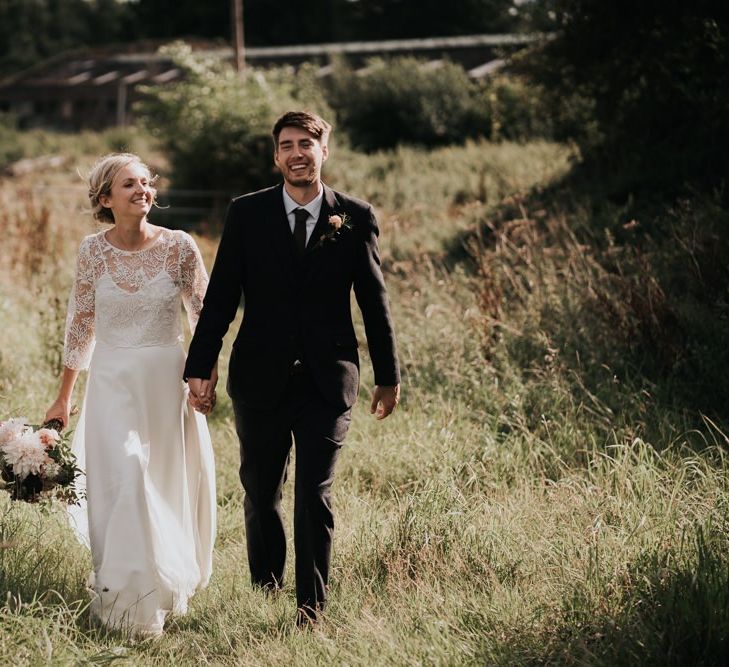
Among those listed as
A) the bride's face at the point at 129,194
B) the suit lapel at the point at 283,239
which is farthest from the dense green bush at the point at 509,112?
the suit lapel at the point at 283,239

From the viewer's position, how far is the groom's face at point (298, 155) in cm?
419

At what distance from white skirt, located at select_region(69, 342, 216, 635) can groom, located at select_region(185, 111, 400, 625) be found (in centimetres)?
35

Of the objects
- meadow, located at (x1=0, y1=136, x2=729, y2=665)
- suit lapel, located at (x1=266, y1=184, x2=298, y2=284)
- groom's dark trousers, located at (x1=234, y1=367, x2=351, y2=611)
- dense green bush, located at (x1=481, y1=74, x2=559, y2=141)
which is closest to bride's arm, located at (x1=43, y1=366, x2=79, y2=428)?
meadow, located at (x1=0, y1=136, x2=729, y2=665)

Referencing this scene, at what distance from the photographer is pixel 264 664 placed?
3.84m

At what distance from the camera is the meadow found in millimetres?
3662

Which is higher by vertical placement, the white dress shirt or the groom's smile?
the groom's smile

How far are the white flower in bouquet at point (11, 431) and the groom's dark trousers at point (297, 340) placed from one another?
0.85m

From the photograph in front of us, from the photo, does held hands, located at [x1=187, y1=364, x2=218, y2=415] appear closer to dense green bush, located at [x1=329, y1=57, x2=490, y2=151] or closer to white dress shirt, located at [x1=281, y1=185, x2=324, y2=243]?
white dress shirt, located at [x1=281, y1=185, x2=324, y2=243]

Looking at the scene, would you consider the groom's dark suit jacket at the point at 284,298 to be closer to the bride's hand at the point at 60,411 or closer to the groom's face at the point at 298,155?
the groom's face at the point at 298,155

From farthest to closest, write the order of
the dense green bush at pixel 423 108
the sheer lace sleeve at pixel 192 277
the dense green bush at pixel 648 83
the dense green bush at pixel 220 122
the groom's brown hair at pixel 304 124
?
the dense green bush at pixel 423 108 → the dense green bush at pixel 220 122 → the dense green bush at pixel 648 83 → the sheer lace sleeve at pixel 192 277 → the groom's brown hair at pixel 304 124

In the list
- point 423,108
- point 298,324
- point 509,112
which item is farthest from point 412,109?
point 298,324

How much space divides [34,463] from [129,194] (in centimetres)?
140

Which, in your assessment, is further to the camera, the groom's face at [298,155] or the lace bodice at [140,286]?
the lace bodice at [140,286]

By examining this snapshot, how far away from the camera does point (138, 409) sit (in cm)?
458
